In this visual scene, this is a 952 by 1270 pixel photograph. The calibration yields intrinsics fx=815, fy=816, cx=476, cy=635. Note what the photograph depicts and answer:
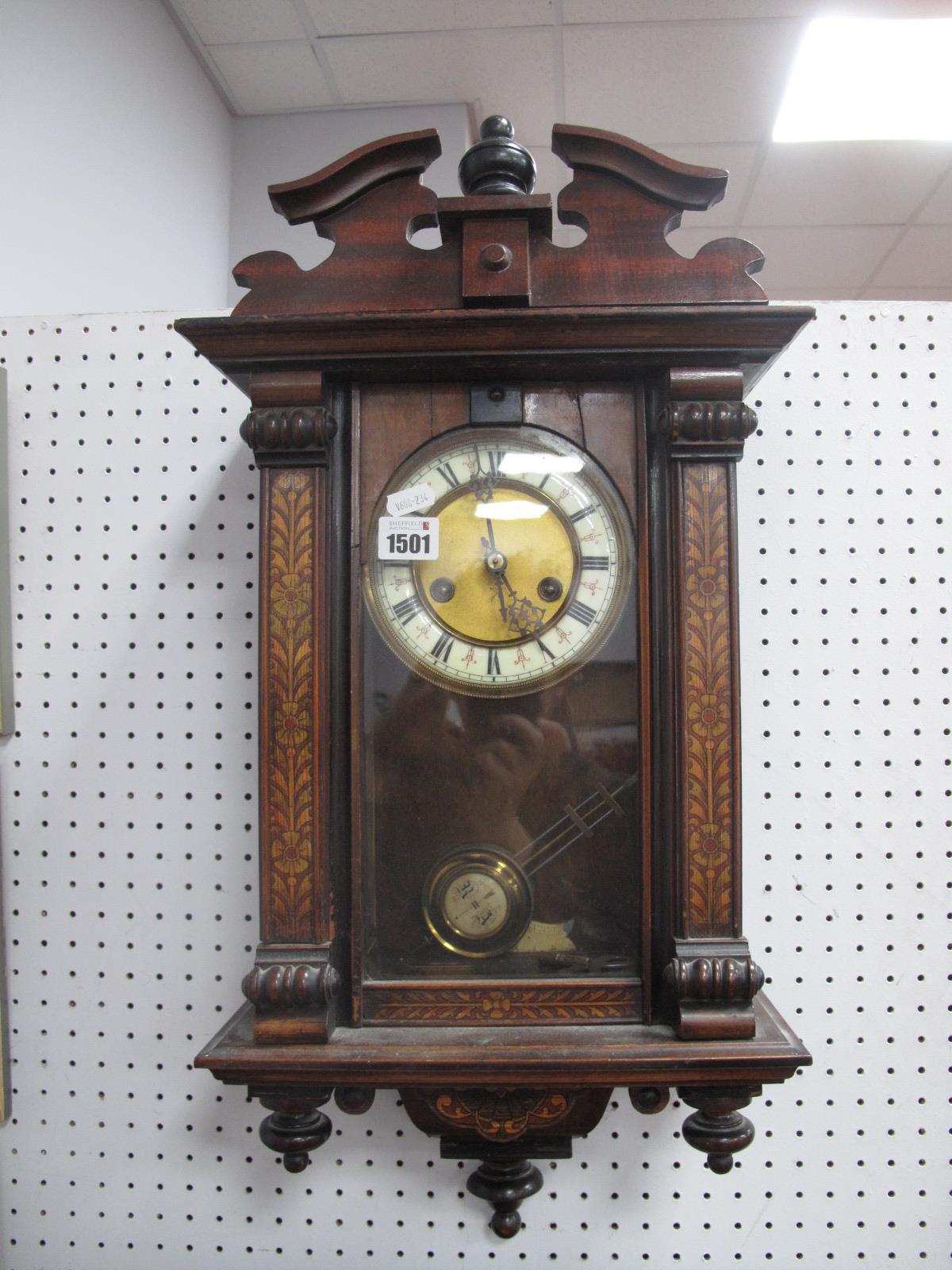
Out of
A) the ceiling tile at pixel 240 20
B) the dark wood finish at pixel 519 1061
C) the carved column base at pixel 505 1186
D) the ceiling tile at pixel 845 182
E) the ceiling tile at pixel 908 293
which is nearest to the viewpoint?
the dark wood finish at pixel 519 1061

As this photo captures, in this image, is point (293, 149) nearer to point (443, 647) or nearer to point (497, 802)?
point (443, 647)

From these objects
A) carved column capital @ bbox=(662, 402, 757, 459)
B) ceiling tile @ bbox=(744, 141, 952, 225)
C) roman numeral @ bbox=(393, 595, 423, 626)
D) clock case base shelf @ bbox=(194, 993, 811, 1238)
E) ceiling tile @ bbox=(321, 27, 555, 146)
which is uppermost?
ceiling tile @ bbox=(744, 141, 952, 225)

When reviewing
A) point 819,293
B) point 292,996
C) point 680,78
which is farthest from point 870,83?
point 292,996

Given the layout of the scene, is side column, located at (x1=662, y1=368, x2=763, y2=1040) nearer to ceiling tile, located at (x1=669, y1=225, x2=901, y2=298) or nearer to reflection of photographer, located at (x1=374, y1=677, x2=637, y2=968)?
reflection of photographer, located at (x1=374, y1=677, x2=637, y2=968)

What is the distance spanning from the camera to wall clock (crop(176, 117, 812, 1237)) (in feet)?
2.45

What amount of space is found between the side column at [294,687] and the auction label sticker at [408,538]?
0.05 m

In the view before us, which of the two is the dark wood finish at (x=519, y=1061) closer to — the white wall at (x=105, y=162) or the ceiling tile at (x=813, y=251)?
the white wall at (x=105, y=162)

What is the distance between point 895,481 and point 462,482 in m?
0.55

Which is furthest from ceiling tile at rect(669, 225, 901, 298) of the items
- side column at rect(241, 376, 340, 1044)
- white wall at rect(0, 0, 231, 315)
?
side column at rect(241, 376, 340, 1044)

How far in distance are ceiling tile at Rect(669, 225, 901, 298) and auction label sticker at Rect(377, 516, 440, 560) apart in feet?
6.01

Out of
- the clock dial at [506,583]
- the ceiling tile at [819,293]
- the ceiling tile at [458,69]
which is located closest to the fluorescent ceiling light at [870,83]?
the ceiling tile at [458,69]

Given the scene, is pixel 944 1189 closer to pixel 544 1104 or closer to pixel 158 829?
pixel 544 1104

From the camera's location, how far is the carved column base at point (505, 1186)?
882mm

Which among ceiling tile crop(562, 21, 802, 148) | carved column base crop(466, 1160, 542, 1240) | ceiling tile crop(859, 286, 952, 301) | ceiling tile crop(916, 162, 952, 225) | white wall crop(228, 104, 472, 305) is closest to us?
Result: carved column base crop(466, 1160, 542, 1240)
